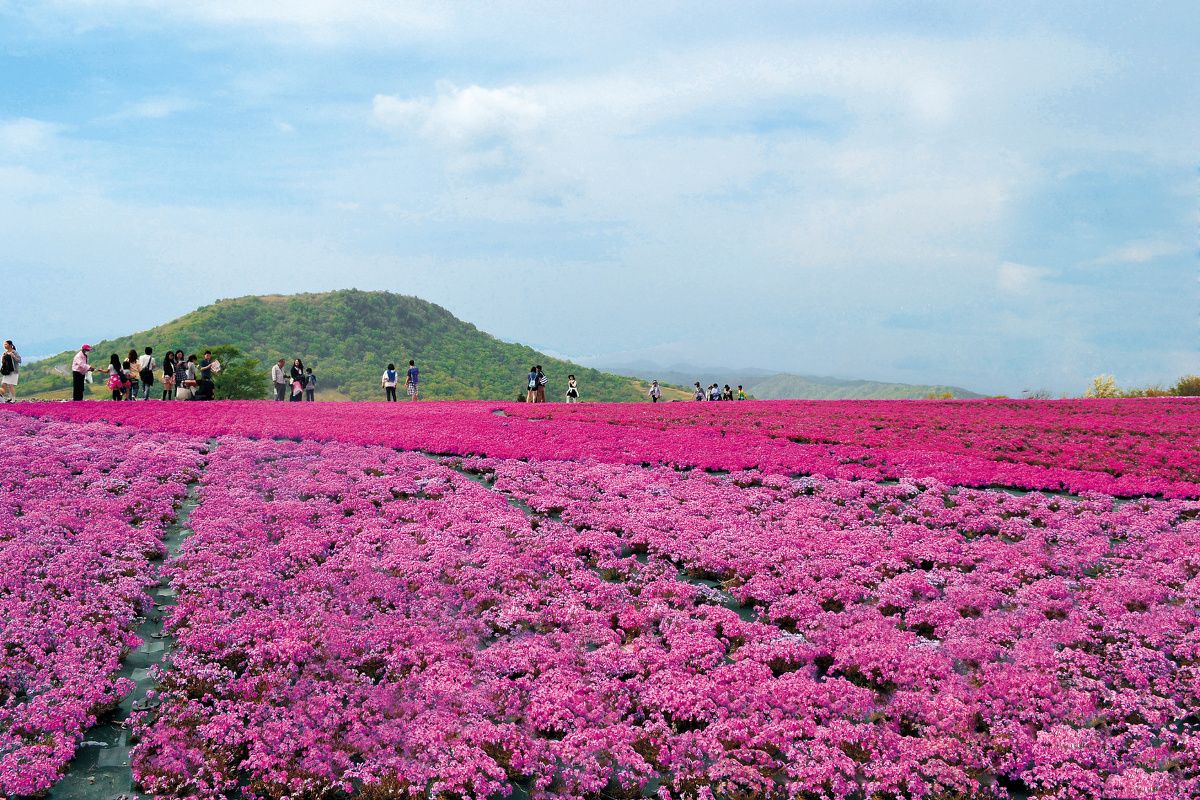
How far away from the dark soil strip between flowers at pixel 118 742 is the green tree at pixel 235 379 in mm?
73736

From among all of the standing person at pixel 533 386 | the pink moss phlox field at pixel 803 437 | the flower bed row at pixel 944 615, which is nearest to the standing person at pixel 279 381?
the pink moss phlox field at pixel 803 437

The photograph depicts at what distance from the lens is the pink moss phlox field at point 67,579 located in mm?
6559

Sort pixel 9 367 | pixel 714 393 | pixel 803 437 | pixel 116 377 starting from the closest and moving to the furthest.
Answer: pixel 803 437
pixel 9 367
pixel 116 377
pixel 714 393

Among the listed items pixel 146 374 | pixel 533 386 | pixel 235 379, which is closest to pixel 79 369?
pixel 146 374

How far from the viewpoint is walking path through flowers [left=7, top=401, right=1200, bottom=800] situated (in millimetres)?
6500

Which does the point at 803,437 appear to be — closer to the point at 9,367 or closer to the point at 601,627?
the point at 601,627

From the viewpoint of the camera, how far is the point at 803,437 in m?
20.1

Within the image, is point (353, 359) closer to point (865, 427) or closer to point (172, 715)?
→ point (865, 427)

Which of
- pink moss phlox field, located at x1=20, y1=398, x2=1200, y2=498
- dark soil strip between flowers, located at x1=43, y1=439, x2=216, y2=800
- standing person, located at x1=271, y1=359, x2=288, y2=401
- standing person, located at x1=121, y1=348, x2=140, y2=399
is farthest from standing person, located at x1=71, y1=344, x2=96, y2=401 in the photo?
dark soil strip between flowers, located at x1=43, y1=439, x2=216, y2=800

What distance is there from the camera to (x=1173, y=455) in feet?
59.0

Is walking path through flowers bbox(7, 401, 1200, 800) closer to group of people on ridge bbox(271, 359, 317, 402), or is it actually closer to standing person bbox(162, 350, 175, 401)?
standing person bbox(162, 350, 175, 401)

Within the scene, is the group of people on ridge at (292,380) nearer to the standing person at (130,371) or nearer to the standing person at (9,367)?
the standing person at (130,371)

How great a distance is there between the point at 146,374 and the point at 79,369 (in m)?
2.62

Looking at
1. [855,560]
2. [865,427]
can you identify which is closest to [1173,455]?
[865,427]
